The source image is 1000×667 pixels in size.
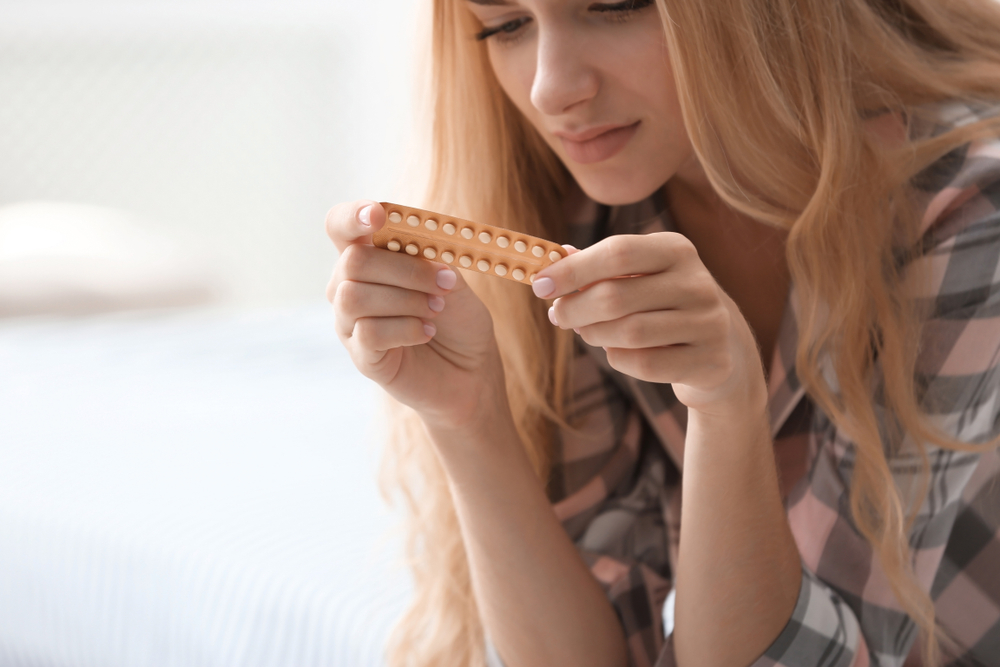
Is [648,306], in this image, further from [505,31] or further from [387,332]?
[505,31]

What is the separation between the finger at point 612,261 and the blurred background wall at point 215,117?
2504mm

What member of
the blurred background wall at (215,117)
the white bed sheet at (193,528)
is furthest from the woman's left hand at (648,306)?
the blurred background wall at (215,117)

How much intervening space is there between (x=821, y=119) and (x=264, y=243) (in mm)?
3183

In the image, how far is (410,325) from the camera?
0.64m

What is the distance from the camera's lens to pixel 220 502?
121 centimetres

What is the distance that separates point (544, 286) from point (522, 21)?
0.42 meters

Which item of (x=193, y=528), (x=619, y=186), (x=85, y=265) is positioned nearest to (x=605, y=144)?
(x=619, y=186)

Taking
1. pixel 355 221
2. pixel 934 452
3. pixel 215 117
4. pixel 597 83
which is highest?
pixel 215 117

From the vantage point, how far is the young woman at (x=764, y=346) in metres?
0.73

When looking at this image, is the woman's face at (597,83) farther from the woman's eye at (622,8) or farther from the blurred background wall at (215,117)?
the blurred background wall at (215,117)

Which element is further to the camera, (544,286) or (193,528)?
(193,528)

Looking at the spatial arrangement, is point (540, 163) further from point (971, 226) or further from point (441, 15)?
point (971, 226)

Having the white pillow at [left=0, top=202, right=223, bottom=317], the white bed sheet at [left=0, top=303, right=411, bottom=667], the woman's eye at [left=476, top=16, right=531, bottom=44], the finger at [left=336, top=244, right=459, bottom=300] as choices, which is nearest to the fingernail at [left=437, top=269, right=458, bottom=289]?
the finger at [left=336, top=244, right=459, bottom=300]

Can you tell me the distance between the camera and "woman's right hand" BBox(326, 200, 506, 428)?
618 millimetres
